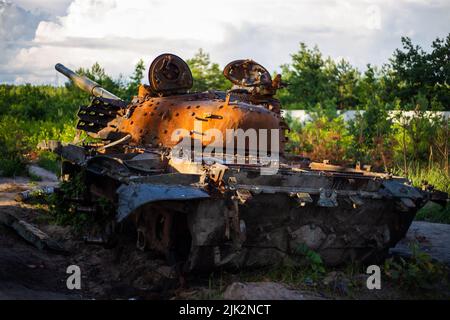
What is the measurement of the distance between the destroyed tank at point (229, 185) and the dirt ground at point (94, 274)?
0.26 m

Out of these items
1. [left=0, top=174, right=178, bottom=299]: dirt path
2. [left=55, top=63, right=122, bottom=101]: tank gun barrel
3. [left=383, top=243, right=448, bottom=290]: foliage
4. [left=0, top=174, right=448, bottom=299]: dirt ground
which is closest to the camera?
[left=0, top=174, right=448, bottom=299]: dirt ground

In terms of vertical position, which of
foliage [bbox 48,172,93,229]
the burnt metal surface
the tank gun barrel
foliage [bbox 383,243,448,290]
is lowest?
foliage [bbox 383,243,448,290]

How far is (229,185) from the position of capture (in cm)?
622

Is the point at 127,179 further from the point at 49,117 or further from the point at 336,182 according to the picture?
the point at 49,117

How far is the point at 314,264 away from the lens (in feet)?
22.5

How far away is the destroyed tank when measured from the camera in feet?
20.4

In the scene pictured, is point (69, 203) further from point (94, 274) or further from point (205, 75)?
point (205, 75)

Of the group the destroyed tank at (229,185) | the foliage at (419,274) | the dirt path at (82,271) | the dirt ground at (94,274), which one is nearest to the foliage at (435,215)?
the destroyed tank at (229,185)

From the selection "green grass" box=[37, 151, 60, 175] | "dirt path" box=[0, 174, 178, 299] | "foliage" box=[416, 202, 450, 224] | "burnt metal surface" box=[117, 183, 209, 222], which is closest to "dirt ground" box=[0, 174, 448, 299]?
"dirt path" box=[0, 174, 178, 299]

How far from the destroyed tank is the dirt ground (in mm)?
257

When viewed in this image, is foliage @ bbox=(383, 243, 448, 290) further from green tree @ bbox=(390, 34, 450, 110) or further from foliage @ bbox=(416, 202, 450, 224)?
green tree @ bbox=(390, 34, 450, 110)

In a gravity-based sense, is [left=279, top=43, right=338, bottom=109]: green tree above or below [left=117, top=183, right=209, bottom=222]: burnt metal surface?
above

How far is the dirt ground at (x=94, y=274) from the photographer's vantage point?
612cm
